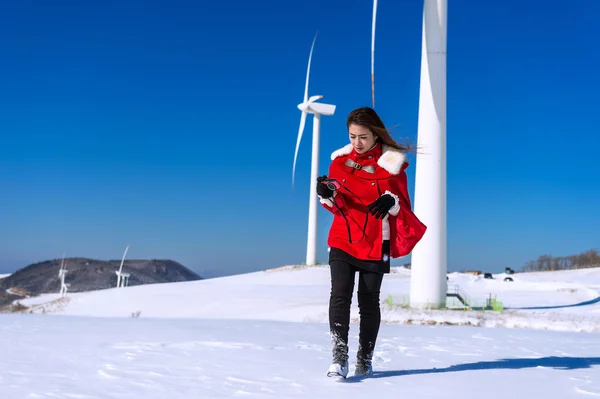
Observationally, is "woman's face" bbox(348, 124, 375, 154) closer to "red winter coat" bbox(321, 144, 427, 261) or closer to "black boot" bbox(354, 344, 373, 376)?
"red winter coat" bbox(321, 144, 427, 261)

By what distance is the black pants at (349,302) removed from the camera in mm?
5203

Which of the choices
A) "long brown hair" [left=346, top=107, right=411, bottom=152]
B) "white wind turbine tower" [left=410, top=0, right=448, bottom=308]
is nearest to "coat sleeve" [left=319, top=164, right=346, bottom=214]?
"long brown hair" [left=346, top=107, right=411, bottom=152]

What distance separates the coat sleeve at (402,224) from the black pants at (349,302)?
33 centimetres

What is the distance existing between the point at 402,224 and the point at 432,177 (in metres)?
12.7

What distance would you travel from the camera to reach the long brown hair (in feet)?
17.7

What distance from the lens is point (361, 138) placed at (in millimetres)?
5426

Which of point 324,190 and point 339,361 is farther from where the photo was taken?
point 324,190

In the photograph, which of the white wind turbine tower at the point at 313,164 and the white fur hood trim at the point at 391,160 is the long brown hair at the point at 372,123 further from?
the white wind turbine tower at the point at 313,164

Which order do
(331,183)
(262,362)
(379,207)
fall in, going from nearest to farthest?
(379,207), (331,183), (262,362)

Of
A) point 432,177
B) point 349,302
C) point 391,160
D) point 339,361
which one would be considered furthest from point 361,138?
point 432,177

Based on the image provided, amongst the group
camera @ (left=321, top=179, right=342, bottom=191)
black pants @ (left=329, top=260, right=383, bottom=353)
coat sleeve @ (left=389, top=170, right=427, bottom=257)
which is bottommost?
black pants @ (left=329, top=260, right=383, bottom=353)

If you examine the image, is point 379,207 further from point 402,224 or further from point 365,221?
point 402,224

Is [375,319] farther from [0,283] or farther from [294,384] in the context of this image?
[0,283]

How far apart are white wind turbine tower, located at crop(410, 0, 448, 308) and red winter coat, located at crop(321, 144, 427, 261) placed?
40.8 feet
